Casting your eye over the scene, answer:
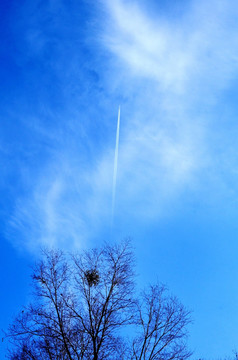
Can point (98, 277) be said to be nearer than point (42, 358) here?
No

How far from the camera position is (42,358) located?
1213 cm

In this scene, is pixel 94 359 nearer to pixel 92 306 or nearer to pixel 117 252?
pixel 92 306

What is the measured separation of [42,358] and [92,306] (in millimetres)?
2986

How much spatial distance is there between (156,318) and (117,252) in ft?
12.1

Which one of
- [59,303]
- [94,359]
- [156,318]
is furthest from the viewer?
[156,318]

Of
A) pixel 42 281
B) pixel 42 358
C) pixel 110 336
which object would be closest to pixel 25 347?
pixel 42 358

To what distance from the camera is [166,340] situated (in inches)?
515

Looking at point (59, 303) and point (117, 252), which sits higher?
point (117, 252)

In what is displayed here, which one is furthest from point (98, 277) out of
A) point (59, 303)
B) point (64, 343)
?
point (64, 343)

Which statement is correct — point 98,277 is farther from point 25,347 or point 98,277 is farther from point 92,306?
point 25,347

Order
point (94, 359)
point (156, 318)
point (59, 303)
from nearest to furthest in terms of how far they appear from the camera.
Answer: point (94, 359), point (59, 303), point (156, 318)

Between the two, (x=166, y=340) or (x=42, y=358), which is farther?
(x=166, y=340)

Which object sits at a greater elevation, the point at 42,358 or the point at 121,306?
the point at 121,306

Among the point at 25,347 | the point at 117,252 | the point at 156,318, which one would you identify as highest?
the point at 117,252
